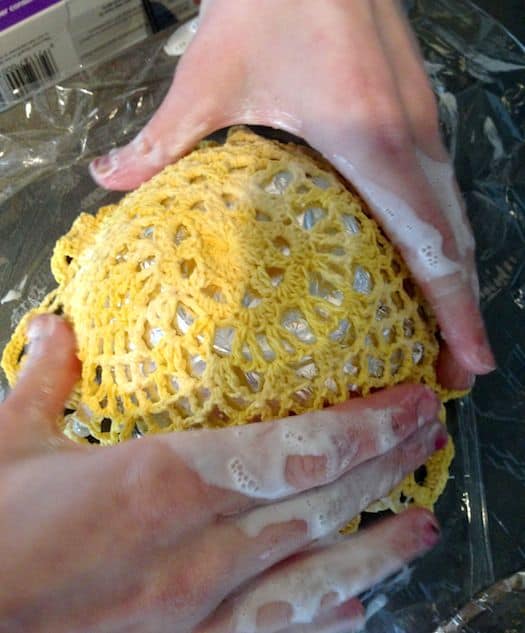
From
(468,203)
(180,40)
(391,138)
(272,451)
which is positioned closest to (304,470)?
(272,451)

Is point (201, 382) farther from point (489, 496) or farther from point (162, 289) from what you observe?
point (489, 496)

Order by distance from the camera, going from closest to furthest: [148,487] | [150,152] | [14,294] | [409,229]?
[148,487] → [409,229] → [150,152] → [14,294]

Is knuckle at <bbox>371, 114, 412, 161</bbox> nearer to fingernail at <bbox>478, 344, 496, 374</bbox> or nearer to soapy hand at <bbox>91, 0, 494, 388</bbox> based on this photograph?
soapy hand at <bbox>91, 0, 494, 388</bbox>

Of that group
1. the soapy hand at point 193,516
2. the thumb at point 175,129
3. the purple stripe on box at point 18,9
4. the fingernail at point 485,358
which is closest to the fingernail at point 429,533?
the soapy hand at point 193,516

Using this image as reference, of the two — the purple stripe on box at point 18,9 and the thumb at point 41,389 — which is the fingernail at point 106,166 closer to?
the thumb at point 41,389

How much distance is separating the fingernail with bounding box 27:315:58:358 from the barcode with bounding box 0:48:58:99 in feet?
1.36

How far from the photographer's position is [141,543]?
445mm

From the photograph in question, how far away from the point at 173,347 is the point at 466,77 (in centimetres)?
54

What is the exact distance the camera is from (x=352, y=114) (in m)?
0.57

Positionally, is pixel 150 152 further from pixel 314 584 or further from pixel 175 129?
pixel 314 584

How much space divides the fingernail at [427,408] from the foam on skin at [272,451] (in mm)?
52

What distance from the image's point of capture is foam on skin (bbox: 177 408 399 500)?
0.46 m

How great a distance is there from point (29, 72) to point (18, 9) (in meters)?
0.09

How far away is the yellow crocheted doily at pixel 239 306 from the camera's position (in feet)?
1.64
